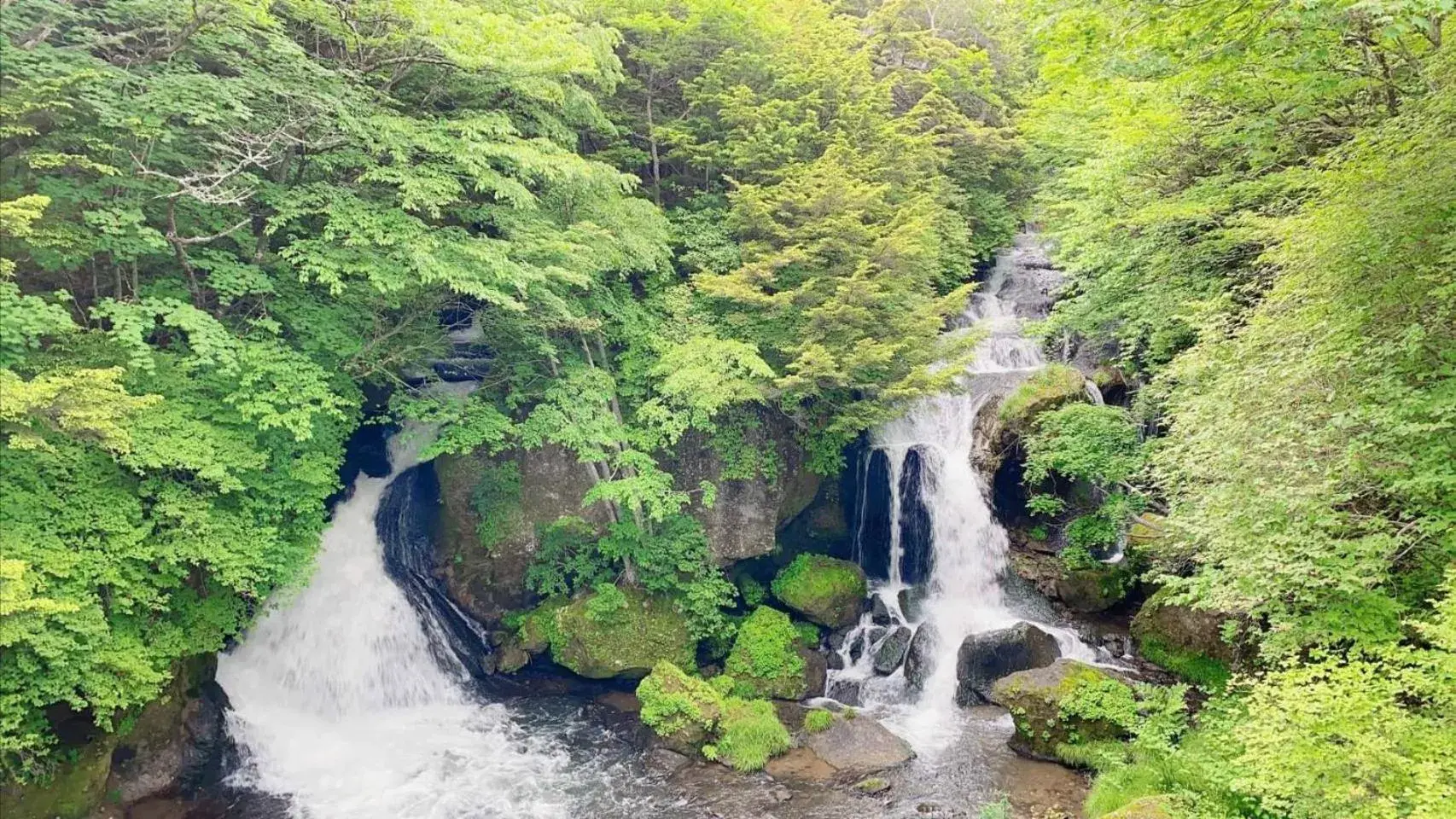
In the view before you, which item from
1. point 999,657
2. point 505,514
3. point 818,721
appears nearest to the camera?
point 818,721

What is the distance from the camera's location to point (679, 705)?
11883 mm

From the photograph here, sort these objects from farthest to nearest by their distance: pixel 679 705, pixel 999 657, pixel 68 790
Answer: pixel 999 657 < pixel 679 705 < pixel 68 790

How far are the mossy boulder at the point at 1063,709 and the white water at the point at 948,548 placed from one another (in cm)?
138

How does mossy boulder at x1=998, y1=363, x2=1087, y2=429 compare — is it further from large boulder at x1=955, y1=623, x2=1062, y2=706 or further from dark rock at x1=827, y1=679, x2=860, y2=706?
dark rock at x1=827, y1=679, x2=860, y2=706

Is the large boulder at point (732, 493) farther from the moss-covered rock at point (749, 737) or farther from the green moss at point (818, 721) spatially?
the green moss at point (818, 721)

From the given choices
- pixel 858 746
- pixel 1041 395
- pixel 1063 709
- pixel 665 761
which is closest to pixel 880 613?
pixel 858 746

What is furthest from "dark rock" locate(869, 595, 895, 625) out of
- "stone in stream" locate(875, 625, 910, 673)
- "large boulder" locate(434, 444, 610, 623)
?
"large boulder" locate(434, 444, 610, 623)

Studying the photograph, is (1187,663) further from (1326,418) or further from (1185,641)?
(1326,418)

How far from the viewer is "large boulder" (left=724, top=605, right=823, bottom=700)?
44.0ft

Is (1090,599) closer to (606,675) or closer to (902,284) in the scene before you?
(902,284)

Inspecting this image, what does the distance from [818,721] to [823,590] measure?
3143 millimetres

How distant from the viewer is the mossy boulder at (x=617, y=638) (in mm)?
13594

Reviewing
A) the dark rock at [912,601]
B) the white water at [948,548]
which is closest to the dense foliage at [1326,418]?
the white water at [948,548]

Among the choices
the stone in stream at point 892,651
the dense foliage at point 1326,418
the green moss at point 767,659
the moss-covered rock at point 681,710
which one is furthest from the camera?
the stone in stream at point 892,651
